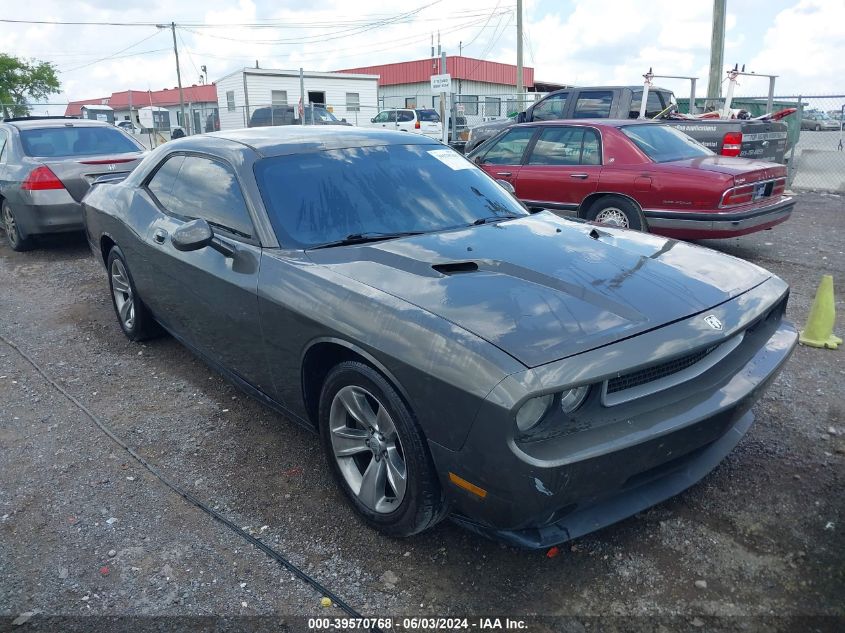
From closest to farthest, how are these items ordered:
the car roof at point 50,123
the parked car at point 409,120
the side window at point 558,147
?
the side window at point 558,147
the car roof at point 50,123
the parked car at point 409,120

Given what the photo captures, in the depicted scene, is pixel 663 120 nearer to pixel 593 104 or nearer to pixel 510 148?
pixel 593 104

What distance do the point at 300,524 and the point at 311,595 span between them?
46cm

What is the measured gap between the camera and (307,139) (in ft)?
12.4

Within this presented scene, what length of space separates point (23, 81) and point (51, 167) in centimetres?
5536

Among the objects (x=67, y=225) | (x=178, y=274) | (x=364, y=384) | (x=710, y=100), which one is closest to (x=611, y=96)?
(x=710, y=100)

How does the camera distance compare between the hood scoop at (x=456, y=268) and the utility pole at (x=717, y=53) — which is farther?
the utility pole at (x=717, y=53)

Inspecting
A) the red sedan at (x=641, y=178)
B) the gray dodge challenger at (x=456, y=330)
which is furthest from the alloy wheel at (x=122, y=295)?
the red sedan at (x=641, y=178)

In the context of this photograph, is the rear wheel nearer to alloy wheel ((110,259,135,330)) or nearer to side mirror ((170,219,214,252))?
alloy wheel ((110,259,135,330))

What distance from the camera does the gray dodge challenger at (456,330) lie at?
7.22 feet

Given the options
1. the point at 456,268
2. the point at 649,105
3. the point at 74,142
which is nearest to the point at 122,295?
the point at 456,268

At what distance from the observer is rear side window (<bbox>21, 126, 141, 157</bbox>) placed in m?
7.93

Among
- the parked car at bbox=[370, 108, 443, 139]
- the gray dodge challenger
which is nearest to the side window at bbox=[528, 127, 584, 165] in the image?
the gray dodge challenger

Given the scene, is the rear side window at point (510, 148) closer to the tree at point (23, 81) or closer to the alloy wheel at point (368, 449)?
the alloy wheel at point (368, 449)

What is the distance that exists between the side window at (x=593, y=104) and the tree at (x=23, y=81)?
5048 cm
